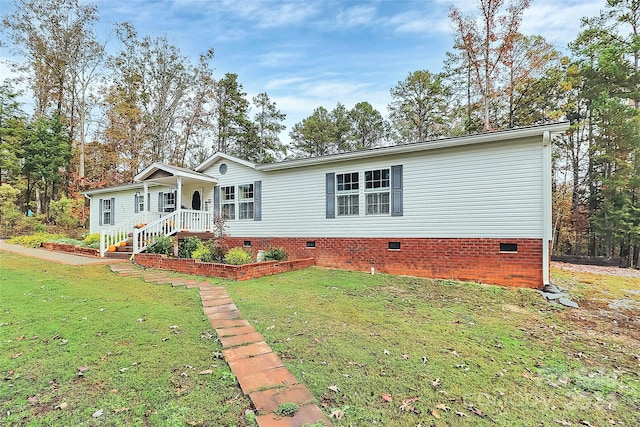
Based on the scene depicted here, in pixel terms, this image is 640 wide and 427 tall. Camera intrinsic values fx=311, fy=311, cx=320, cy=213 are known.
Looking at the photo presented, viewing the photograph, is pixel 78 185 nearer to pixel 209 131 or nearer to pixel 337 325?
pixel 209 131

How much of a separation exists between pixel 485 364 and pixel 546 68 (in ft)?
64.1

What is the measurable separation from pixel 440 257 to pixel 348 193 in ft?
11.0

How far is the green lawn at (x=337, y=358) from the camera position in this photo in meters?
2.45

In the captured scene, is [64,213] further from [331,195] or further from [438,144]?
[438,144]

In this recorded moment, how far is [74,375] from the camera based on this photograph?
9.22 feet

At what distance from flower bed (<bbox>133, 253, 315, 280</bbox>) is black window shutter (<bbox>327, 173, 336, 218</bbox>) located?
1683 millimetres

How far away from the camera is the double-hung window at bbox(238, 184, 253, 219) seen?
477 inches

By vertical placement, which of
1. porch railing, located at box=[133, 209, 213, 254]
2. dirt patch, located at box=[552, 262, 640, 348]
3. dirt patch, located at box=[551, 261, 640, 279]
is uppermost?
porch railing, located at box=[133, 209, 213, 254]

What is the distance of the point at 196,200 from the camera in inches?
551

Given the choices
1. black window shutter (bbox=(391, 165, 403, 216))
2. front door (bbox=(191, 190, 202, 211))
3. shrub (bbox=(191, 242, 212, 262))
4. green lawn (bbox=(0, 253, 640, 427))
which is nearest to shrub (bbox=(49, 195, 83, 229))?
front door (bbox=(191, 190, 202, 211))

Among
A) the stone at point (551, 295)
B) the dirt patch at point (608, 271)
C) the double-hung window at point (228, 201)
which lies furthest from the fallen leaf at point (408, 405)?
the dirt patch at point (608, 271)

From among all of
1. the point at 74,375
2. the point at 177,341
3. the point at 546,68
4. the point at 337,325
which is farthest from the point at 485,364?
the point at 546,68

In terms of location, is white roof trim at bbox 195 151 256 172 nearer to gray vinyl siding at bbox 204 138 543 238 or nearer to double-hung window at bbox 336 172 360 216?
gray vinyl siding at bbox 204 138 543 238

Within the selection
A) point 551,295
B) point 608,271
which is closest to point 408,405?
point 551,295
